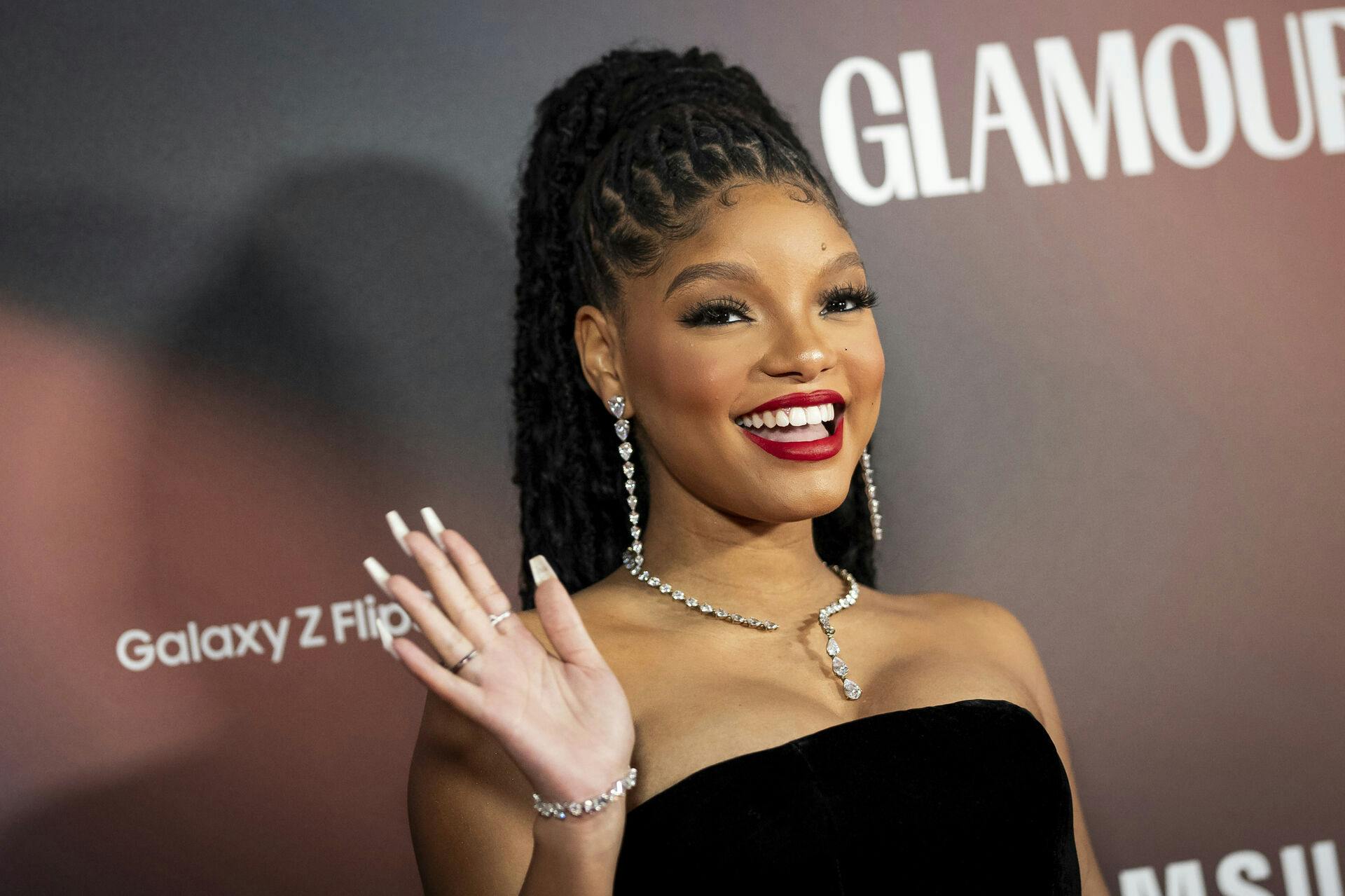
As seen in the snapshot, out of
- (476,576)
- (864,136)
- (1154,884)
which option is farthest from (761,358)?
(1154,884)

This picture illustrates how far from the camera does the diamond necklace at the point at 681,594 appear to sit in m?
1.87

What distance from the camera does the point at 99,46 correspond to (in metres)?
2.45

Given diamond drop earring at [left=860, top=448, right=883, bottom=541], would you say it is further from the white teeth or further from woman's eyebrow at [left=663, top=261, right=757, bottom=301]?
woman's eyebrow at [left=663, top=261, right=757, bottom=301]

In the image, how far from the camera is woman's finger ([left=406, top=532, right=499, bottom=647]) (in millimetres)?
1437

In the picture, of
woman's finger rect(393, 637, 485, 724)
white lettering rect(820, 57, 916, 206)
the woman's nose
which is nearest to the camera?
woman's finger rect(393, 637, 485, 724)

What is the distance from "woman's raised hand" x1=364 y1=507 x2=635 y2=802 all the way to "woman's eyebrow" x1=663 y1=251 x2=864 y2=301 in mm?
522

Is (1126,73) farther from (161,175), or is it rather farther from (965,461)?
(161,175)

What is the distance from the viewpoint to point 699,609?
1938 mm

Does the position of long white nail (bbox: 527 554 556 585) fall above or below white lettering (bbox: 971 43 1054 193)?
below

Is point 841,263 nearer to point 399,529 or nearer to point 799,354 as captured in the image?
point 799,354

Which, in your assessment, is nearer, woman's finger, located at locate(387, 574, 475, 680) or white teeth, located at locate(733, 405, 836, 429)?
woman's finger, located at locate(387, 574, 475, 680)

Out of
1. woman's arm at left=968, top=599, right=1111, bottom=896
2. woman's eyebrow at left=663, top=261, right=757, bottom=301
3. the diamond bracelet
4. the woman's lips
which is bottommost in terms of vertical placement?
woman's arm at left=968, top=599, right=1111, bottom=896

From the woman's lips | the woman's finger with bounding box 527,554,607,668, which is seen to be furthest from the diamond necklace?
the woman's finger with bounding box 527,554,607,668

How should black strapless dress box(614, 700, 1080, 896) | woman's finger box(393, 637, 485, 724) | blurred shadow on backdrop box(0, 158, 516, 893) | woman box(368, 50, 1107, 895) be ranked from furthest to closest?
blurred shadow on backdrop box(0, 158, 516, 893) → black strapless dress box(614, 700, 1080, 896) → woman box(368, 50, 1107, 895) → woman's finger box(393, 637, 485, 724)
